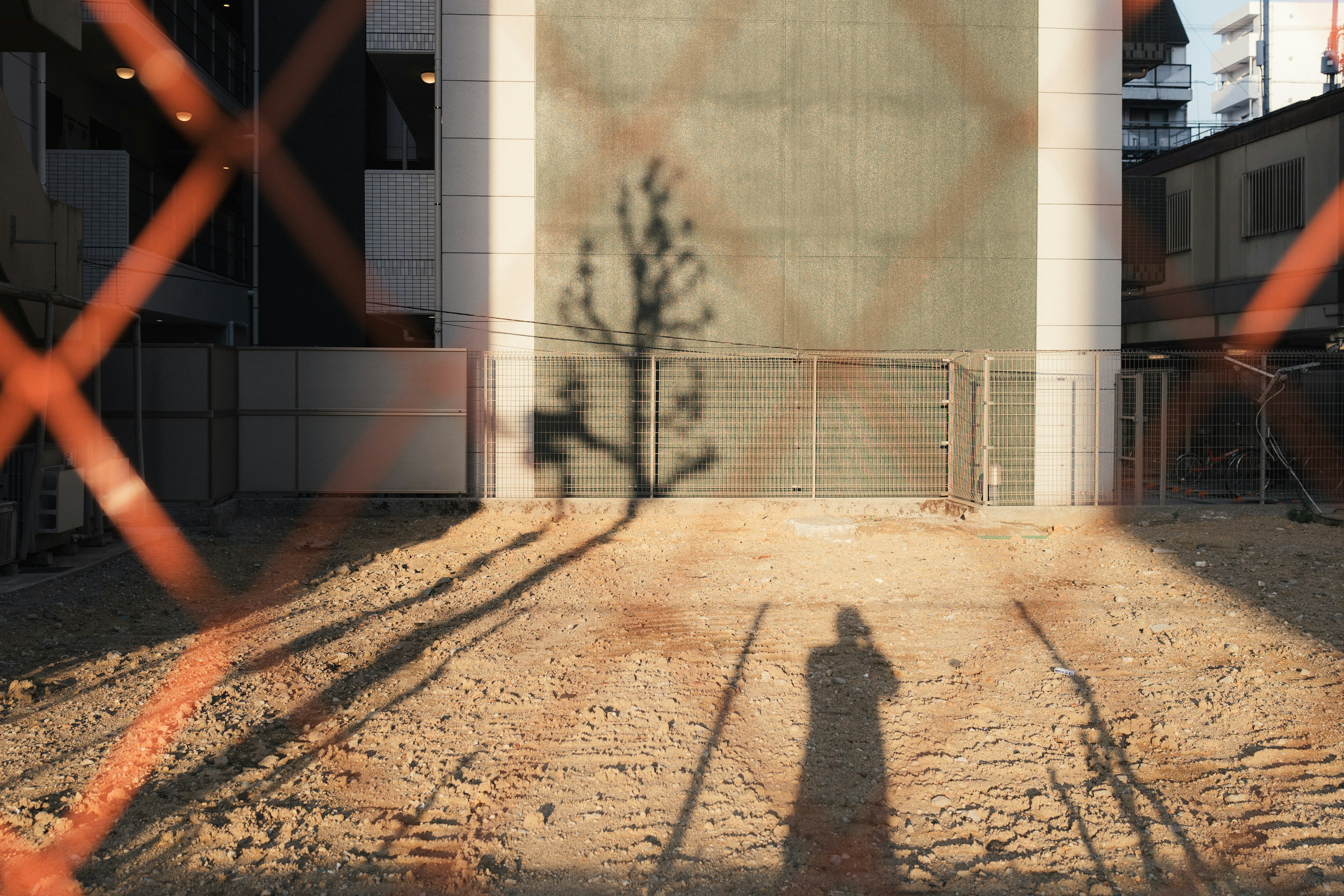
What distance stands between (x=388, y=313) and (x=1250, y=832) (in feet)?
43.4

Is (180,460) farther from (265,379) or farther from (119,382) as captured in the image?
(265,379)

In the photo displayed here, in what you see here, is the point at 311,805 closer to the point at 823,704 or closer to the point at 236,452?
the point at 823,704

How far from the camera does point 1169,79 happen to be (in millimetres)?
63125

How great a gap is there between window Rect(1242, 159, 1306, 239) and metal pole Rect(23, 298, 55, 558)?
2153 centimetres

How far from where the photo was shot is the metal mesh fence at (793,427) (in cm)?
1388

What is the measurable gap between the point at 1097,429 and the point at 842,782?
10.00 meters

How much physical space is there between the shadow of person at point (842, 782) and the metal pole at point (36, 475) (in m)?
6.93

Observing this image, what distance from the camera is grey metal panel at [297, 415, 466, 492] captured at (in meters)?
13.3

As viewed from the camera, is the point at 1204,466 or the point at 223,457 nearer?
the point at 223,457

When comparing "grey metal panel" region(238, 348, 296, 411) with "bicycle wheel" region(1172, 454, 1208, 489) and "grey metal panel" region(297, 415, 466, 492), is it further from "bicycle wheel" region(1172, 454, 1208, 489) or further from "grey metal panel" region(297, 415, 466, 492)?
"bicycle wheel" region(1172, 454, 1208, 489)

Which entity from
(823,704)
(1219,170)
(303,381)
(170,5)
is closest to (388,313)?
(303,381)

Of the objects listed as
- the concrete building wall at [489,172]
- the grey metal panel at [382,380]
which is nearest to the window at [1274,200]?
the concrete building wall at [489,172]

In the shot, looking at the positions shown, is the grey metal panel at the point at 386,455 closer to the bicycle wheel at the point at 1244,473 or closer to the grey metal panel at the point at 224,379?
the grey metal panel at the point at 224,379

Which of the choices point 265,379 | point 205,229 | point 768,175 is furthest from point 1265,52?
point 265,379
